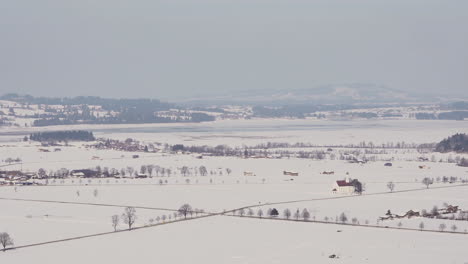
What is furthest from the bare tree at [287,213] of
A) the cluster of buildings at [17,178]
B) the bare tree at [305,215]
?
the cluster of buildings at [17,178]

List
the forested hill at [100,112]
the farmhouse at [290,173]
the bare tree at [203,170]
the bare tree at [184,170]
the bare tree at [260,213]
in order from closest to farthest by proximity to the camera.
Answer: the bare tree at [260,213] < the farmhouse at [290,173] < the bare tree at [203,170] < the bare tree at [184,170] < the forested hill at [100,112]

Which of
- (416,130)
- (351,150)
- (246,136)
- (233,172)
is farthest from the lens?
(416,130)

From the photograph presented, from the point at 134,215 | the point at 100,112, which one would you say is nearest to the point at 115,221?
the point at 134,215

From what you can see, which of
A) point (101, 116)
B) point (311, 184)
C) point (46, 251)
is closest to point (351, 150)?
point (311, 184)

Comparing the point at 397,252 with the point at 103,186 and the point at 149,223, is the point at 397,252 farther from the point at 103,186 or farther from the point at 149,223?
the point at 103,186

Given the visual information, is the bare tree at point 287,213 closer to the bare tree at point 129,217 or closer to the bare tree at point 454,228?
the bare tree at point 129,217

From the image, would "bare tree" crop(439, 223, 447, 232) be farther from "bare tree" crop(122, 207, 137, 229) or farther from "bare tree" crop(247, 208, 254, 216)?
"bare tree" crop(122, 207, 137, 229)
